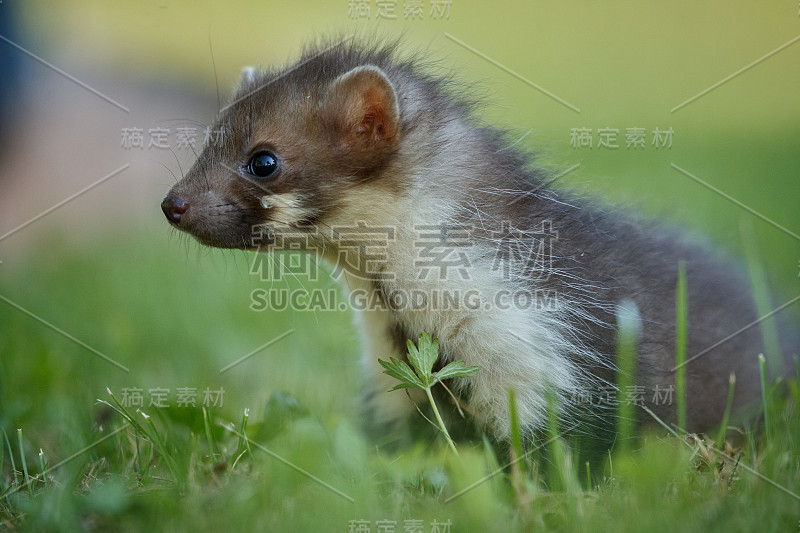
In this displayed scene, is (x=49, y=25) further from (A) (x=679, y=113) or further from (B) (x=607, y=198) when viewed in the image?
(A) (x=679, y=113)

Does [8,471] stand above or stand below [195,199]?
below

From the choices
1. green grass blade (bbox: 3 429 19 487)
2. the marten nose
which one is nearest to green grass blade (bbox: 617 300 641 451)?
the marten nose

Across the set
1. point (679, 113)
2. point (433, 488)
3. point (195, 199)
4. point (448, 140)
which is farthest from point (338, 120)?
point (679, 113)

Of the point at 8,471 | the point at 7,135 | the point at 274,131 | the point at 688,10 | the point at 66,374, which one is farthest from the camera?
the point at 688,10

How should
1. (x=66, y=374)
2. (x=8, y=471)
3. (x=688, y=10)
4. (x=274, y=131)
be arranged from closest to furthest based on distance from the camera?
(x=8, y=471), (x=274, y=131), (x=66, y=374), (x=688, y=10)

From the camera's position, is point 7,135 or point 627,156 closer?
point 7,135

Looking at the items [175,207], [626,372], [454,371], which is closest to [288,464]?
[454,371]

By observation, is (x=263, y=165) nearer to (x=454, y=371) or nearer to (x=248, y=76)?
(x=248, y=76)
